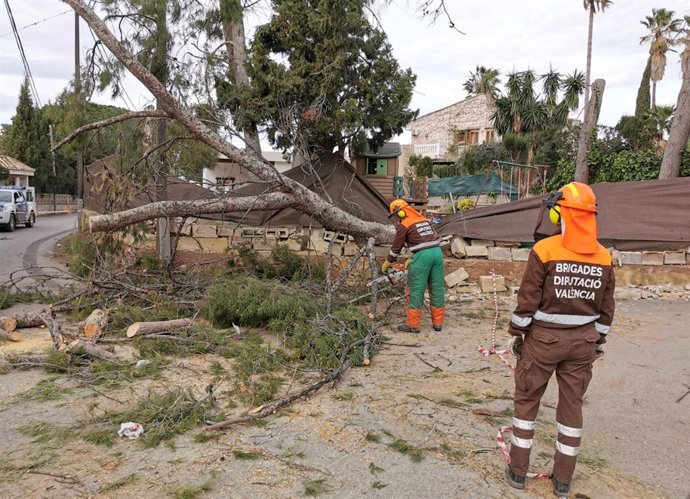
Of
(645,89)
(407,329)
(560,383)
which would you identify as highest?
(645,89)

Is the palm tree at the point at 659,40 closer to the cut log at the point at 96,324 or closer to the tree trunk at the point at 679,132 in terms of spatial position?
the tree trunk at the point at 679,132

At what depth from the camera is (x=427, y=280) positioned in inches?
260

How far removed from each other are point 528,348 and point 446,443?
97 centimetres

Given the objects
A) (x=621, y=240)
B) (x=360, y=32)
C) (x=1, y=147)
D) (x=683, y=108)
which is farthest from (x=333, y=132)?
(x=1, y=147)

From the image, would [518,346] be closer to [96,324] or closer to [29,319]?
[96,324]

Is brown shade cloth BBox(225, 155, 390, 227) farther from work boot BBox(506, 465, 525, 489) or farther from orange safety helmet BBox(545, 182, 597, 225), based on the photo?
work boot BBox(506, 465, 525, 489)

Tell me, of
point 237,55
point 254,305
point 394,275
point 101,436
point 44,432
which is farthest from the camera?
point 237,55

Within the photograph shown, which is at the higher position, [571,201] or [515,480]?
[571,201]

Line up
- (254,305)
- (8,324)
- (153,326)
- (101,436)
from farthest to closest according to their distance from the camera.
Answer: (254,305)
(8,324)
(153,326)
(101,436)

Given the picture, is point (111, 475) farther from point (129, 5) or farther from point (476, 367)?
point (129, 5)

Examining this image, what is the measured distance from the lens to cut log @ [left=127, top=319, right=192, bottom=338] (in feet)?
18.1

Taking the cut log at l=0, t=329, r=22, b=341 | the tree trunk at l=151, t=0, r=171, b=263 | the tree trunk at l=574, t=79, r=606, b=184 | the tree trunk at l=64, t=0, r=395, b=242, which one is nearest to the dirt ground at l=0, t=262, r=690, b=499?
the cut log at l=0, t=329, r=22, b=341

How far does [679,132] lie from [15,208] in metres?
22.5

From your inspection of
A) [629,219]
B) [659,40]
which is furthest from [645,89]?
[629,219]
